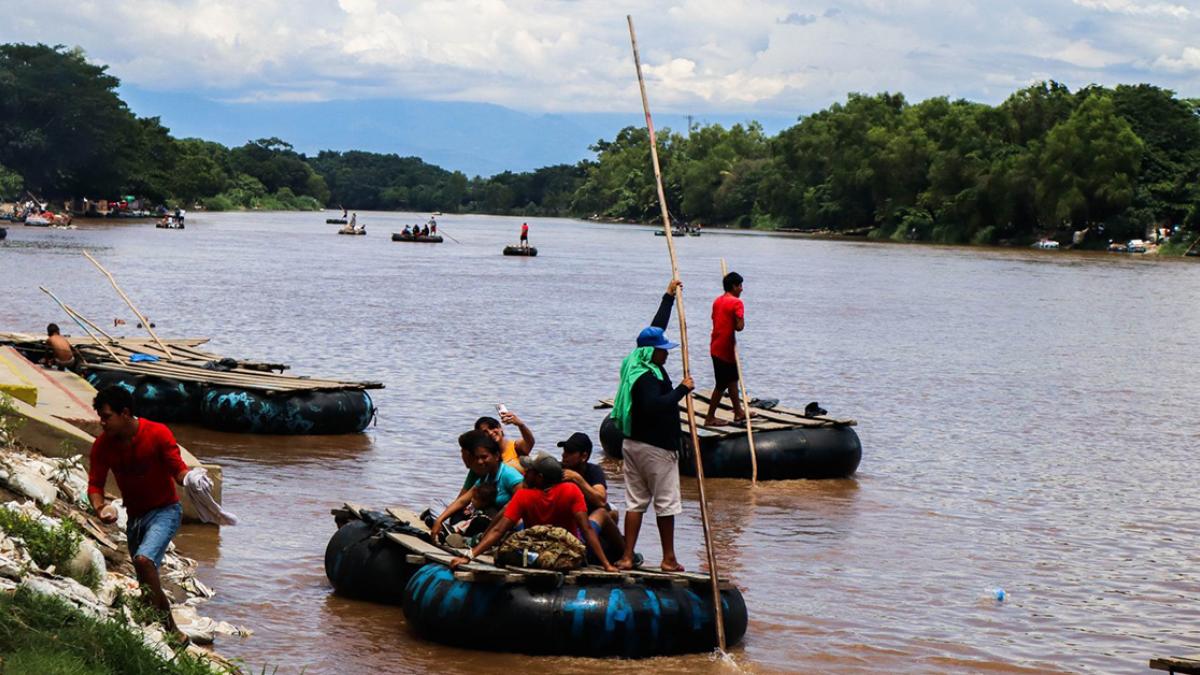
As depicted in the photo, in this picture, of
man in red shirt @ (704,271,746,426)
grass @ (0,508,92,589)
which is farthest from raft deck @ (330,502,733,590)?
man in red shirt @ (704,271,746,426)

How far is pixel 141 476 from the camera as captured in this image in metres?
9.66

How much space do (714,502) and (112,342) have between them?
10.8 m

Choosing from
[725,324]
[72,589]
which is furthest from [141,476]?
[725,324]

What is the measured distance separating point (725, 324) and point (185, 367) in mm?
7835

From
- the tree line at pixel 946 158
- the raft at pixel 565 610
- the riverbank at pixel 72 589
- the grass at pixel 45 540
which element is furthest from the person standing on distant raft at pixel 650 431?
the tree line at pixel 946 158

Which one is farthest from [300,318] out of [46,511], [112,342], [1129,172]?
[1129,172]

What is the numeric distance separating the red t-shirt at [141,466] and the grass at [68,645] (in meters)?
1.05

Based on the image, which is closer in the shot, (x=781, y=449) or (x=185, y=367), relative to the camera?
(x=781, y=449)

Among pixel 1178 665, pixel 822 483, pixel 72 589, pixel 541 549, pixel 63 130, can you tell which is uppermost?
pixel 63 130

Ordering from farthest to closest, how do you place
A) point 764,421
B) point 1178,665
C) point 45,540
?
1. point 764,421
2. point 45,540
3. point 1178,665

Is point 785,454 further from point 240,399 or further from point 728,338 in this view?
point 240,399

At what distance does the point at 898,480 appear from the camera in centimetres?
1942

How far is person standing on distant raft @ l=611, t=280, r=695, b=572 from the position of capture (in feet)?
37.3

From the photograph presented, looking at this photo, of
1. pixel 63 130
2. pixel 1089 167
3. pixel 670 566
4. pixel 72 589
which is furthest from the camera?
pixel 63 130
